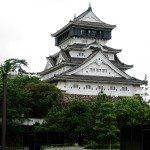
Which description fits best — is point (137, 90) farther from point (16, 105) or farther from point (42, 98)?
point (16, 105)

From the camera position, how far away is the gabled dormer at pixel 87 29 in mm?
73938

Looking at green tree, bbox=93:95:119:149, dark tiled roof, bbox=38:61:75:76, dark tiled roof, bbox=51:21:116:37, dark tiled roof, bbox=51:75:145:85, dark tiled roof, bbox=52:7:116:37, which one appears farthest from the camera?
dark tiled roof, bbox=52:7:116:37

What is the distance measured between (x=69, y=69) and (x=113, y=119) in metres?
24.9

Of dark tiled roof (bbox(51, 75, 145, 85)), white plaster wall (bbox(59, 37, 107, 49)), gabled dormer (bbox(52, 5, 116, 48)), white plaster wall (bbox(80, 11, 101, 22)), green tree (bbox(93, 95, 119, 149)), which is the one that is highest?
white plaster wall (bbox(80, 11, 101, 22))

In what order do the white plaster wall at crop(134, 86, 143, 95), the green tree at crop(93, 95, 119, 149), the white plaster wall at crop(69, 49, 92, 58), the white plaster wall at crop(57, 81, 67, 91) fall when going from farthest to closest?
the white plaster wall at crop(69, 49, 92, 58)
the white plaster wall at crop(134, 86, 143, 95)
the white plaster wall at crop(57, 81, 67, 91)
the green tree at crop(93, 95, 119, 149)

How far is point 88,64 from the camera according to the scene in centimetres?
6894

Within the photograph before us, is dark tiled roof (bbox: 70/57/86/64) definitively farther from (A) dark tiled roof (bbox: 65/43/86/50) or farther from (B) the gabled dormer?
(B) the gabled dormer

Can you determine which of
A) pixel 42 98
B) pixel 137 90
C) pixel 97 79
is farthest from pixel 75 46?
pixel 42 98

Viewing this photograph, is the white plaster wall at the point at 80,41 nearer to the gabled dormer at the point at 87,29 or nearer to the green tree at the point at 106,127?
the gabled dormer at the point at 87,29

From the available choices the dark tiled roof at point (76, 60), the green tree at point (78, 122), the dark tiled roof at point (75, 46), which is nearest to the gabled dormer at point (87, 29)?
the dark tiled roof at point (75, 46)

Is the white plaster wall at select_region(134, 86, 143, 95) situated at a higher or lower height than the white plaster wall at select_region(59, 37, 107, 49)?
lower

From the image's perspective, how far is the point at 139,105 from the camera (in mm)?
52031

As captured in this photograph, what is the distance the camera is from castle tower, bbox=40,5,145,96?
224 feet

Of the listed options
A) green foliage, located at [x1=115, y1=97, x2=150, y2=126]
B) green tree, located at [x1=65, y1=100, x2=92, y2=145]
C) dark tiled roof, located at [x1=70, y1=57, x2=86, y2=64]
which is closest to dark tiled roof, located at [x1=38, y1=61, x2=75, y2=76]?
dark tiled roof, located at [x1=70, y1=57, x2=86, y2=64]
